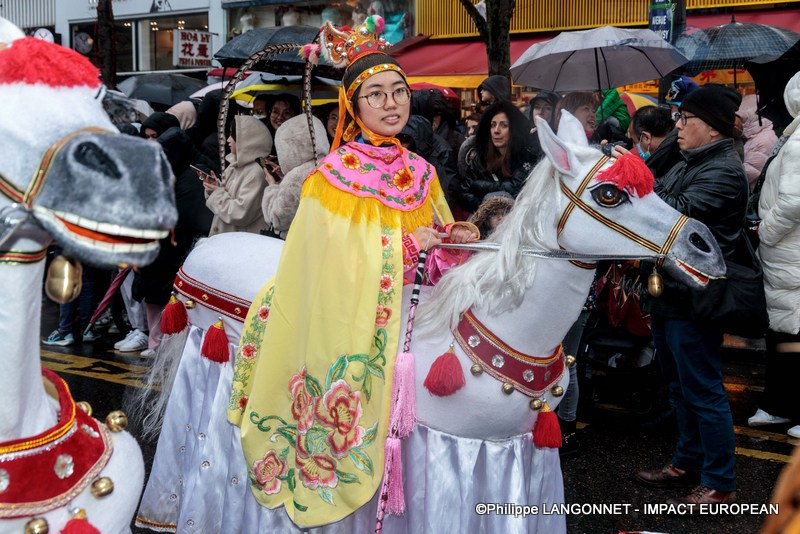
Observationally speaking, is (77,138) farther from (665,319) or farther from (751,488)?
(751,488)

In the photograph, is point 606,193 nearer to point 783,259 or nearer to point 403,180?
point 403,180

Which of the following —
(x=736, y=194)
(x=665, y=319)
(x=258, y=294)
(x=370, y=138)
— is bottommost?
(x=665, y=319)

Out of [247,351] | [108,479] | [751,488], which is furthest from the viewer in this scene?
[751,488]

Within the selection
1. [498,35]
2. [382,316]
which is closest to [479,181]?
[382,316]

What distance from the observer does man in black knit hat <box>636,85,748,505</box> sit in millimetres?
4230

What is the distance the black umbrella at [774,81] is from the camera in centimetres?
683

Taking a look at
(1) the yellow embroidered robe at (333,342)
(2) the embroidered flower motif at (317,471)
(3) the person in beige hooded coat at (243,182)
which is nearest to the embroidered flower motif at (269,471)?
(1) the yellow embroidered robe at (333,342)

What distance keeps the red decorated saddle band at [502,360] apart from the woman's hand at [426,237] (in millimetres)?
302

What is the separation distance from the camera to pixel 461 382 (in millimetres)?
3025

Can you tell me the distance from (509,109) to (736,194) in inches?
73.8

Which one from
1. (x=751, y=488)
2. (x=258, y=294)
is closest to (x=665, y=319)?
(x=751, y=488)

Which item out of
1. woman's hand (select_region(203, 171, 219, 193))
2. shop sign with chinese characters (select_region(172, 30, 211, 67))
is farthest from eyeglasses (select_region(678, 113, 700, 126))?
shop sign with chinese characters (select_region(172, 30, 211, 67))

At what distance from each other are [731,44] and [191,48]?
1270 cm

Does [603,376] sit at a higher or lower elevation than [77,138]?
lower
